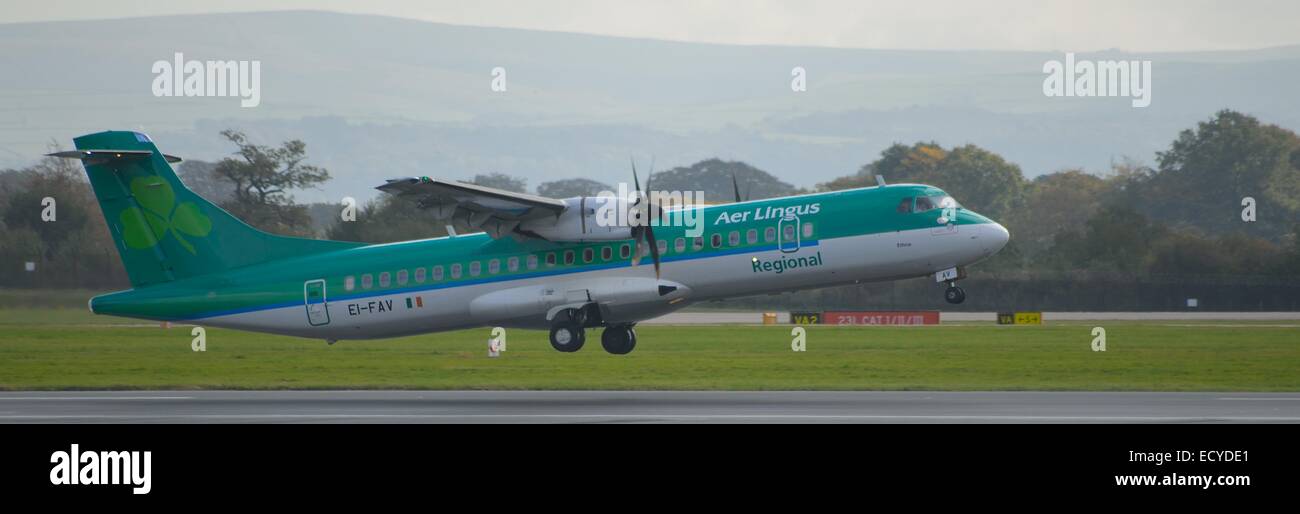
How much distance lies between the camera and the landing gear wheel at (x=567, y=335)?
96.0ft

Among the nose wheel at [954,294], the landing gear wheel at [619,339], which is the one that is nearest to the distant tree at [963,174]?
the landing gear wheel at [619,339]

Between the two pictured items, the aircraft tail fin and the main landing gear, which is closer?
the main landing gear

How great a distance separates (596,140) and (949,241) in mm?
154155

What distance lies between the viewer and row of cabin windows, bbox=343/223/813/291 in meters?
28.0

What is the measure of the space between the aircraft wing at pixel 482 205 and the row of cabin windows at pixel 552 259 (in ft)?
3.07

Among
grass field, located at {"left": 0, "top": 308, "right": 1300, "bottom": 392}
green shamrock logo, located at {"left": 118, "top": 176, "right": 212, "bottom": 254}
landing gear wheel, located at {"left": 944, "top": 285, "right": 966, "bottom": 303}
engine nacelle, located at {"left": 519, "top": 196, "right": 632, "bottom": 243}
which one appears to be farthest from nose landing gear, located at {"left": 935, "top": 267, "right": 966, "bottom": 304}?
green shamrock logo, located at {"left": 118, "top": 176, "right": 212, "bottom": 254}

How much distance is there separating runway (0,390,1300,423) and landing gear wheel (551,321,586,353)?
1092mm

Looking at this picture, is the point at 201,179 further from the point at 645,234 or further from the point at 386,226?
the point at 645,234

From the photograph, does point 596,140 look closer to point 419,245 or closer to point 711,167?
point 711,167

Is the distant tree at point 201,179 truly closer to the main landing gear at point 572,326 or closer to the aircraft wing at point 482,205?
the aircraft wing at point 482,205

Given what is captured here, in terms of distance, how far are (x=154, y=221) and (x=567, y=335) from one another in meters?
9.78

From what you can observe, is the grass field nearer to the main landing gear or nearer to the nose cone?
the main landing gear

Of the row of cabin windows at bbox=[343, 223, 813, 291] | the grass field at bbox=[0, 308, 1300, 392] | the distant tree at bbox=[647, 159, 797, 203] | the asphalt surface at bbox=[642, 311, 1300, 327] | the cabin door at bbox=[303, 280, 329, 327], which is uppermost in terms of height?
the distant tree at bbox=[647, 159, 797, 203]

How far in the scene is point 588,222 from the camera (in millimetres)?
28469
